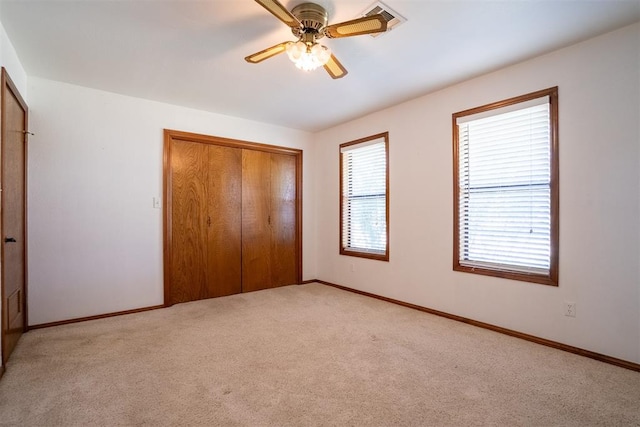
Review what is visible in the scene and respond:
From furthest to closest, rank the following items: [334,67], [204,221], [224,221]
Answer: [224,221]
[204,221]
[334,67]

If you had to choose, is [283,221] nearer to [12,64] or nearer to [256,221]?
[256,221]

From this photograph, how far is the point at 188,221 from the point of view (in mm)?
3783

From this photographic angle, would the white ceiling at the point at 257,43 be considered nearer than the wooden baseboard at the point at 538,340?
Yes

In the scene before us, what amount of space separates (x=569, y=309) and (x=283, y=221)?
11.4ft

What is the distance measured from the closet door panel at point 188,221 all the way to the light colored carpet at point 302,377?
74cm

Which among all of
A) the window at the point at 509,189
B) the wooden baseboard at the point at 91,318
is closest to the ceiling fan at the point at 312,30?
the window at the point at 509,189

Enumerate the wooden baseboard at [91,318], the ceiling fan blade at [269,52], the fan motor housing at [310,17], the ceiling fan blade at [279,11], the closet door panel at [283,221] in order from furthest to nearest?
the closet door panel at [283,221], the wooden baseboard at [91,318], the ceiling fan blade at [269,52], the fan motor housing at [310,17], the ceiling fan blade at [279,11]

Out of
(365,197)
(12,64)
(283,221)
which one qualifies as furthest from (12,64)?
(365,197)

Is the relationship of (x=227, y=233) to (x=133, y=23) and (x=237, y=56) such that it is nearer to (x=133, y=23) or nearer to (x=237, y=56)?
(x=237, y=56)

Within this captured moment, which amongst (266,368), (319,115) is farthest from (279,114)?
(266,368)

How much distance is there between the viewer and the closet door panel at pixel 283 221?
457cm

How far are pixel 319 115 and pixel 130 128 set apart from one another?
2262 mm

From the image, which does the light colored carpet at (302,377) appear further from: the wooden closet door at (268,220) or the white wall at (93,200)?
the wooden closet door at (268,220)

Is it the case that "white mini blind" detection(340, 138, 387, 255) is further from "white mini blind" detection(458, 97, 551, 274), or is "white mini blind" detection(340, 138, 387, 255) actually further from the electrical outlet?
the electrical outlet
